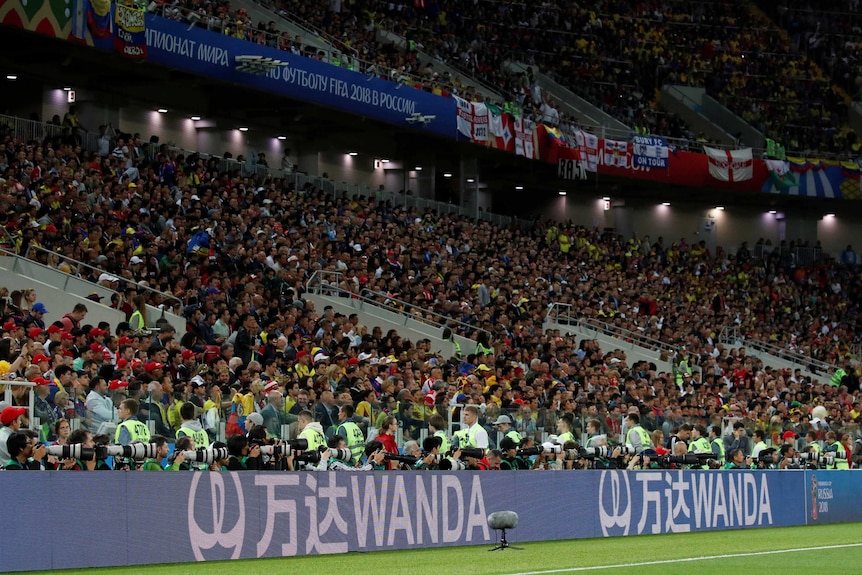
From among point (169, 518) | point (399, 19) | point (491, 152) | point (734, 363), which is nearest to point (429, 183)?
point (491, 152)

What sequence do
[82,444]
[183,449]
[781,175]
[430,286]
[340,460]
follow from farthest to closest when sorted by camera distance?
[781,175]
[430,286]
[340,460]
[183,449]
[82,444]

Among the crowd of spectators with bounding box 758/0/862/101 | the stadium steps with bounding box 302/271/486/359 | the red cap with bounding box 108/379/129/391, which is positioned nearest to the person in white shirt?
the red cap with bounding box 108/379/129/391

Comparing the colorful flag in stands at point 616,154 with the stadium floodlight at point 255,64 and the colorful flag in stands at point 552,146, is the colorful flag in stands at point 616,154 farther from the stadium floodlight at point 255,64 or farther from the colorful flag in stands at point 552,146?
the stadium floodlight at point 255,64

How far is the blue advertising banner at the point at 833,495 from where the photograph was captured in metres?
21.5

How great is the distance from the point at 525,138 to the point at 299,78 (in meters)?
9.11

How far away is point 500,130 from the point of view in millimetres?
40250

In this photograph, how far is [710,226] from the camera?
52.8 metres

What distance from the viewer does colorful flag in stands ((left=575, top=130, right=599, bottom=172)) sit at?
43.1m

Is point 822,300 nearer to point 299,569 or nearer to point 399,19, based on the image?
point 399,19

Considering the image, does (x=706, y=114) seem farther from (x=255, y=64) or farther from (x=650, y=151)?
(x=255, y=64)

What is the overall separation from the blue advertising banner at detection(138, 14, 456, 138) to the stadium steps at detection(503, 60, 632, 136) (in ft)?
26.4

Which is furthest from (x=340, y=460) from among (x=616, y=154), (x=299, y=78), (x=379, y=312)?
(x=616, y=154)

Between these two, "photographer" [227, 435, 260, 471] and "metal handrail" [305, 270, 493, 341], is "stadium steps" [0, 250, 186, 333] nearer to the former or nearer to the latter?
"metal handrail" [305, 270, 493, 341]

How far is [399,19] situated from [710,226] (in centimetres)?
1692
